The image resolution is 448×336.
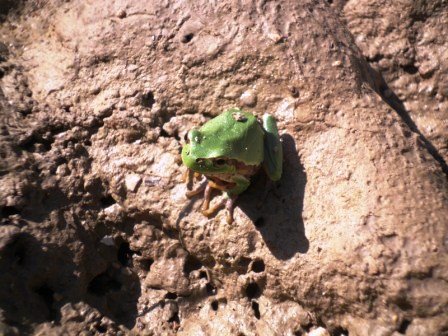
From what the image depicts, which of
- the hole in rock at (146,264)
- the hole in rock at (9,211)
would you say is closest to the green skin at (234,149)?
the hole in rock at (146,264)

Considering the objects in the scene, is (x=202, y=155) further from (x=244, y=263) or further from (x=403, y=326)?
(x=403, y=326)

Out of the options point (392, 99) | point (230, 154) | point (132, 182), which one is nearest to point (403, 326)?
point (230, 154)

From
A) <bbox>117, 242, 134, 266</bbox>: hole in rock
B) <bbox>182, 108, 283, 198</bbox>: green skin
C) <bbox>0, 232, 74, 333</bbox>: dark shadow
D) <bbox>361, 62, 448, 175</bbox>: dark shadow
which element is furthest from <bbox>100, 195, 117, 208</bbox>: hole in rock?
<bbox>361, 62, 448, 175</bbox>: dark shadow

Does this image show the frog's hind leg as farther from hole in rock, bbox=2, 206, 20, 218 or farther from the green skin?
hole in rock, bbox=2, 206, 20, 218

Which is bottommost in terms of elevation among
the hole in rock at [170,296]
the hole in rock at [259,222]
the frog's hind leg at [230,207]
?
the hole in rock at [170,296]

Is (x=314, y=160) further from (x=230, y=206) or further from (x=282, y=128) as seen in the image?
(x=230, y=206)

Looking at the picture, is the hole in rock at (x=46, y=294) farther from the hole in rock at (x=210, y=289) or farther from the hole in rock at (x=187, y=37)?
the hole in rock at (x=187, y=37)
